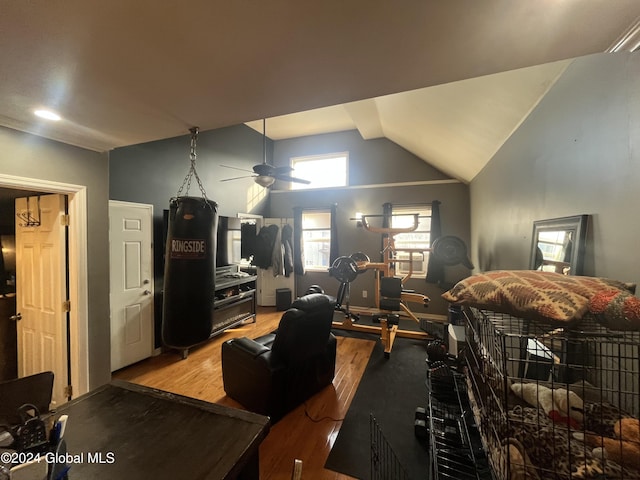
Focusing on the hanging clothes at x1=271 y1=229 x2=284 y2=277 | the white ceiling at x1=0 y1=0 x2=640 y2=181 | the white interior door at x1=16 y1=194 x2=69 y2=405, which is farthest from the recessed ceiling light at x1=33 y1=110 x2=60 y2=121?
the hanging clothes at x1=271 y1=229 x2=284 y2=277

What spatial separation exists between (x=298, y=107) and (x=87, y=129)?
5.27 feet

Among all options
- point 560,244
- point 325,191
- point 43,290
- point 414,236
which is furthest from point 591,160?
point 325,191

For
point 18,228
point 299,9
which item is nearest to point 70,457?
point 299,9

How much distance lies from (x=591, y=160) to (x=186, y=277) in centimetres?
236

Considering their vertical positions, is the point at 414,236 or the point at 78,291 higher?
the point at 414,236

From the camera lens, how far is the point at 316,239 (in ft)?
19.7

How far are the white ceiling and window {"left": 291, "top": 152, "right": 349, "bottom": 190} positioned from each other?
4.23 m

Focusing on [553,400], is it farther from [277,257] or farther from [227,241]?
[277,257]

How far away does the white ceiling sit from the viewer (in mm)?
839

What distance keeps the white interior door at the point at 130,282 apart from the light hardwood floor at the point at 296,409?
267 millimetres

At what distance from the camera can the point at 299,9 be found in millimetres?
834

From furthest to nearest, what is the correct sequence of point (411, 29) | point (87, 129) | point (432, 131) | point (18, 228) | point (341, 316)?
point (341, 316) < point (432, 131) < point (18, 228) < point (87, 129) < point (411, 29)

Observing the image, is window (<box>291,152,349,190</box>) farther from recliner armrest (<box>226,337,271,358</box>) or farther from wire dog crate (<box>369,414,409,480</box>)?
wire dog crate (<box>369,414,409,480</box>)

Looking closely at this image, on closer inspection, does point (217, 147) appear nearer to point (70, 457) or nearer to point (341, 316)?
point (341, 316)
